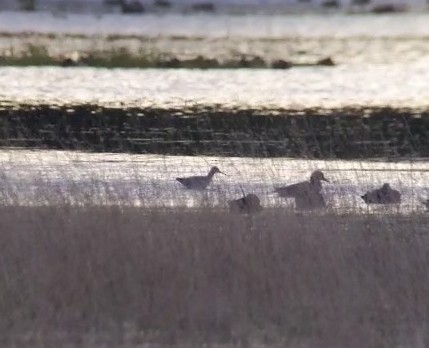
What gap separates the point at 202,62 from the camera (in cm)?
2139

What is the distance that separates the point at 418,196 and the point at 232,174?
203cm

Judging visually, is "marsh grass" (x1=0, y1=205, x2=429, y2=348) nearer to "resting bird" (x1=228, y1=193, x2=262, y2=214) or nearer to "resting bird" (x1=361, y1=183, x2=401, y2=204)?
"resting bird" (x1=228, y1=193, x2=262, y2=214)

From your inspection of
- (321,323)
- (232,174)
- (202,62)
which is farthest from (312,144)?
(321,323)

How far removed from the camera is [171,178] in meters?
13.4

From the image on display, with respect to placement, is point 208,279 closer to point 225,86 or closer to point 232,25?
point 225,86

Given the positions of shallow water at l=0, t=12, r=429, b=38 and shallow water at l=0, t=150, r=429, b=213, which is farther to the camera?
shallow water at l=0, t=12, r=429, b=38

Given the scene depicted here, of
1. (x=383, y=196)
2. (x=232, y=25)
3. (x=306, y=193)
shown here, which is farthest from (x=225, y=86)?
(x=306, y=193)

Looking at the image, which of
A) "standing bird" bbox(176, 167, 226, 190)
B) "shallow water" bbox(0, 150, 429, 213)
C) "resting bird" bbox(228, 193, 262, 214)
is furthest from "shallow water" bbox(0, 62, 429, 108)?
"resting bird" bbox(228, 193, 262, 214)

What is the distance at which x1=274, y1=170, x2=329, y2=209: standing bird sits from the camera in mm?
10992

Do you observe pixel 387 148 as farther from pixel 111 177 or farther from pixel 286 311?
pixel 286 311

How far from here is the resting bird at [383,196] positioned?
1131 cm

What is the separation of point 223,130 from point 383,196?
5700mm

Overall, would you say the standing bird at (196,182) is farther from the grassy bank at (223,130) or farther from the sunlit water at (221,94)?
the grassy bank at (223,130)

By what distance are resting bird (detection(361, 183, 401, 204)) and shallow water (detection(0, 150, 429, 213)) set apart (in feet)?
0.26
